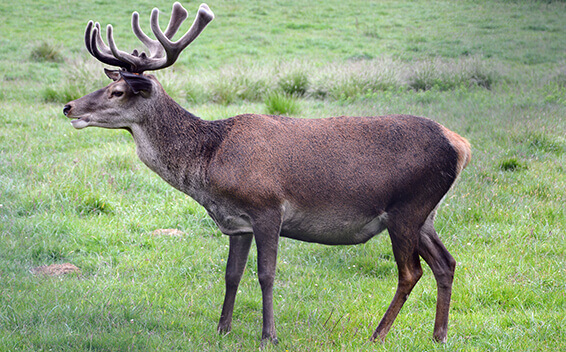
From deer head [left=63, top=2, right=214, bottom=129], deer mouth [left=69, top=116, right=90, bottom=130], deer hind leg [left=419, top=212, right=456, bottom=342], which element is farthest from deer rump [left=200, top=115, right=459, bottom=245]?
deer mouth [left=69, top=116, right=90, bottom=130]

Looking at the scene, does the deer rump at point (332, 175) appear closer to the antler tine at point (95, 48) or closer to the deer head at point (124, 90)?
the deer head at point (124, 90)

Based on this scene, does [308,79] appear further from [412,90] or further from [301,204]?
[301,204]

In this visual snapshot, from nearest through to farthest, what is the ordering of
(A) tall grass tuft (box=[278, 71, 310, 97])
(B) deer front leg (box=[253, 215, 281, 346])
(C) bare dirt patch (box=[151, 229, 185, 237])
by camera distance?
(B) deer front leg (box=[253, 215, 281, 346]) → (C) bare dirt patch (box=[151, 229, 185, 237]) → (A) tall grass tuft (box=[278, 71, 310, 97])

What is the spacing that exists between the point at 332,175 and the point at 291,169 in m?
0.31

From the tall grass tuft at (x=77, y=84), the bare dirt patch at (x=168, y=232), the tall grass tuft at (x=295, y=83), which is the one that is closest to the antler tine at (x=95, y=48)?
the bare dirt patch at (x=168, y=232)

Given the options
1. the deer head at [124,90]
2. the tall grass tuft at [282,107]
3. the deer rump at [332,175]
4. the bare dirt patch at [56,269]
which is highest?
the deer head at [124,90]

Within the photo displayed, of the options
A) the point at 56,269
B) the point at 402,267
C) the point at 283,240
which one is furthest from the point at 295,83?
the point at 402,267

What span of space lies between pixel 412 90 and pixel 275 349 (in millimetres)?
9779

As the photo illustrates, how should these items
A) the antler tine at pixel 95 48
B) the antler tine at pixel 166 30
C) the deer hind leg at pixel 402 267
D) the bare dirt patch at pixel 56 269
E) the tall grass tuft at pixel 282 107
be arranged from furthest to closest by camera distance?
1. the tall grass tuft at pixel 282 107
2. the bare dirt patch at pixel 56 269
3. the antler tine at pixel 166 30
4. the antler tine at pixel 95 48
5. the deer hind leg at pixel 402 267

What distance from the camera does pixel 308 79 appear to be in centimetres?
1352

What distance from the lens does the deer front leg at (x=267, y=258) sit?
13.1ft

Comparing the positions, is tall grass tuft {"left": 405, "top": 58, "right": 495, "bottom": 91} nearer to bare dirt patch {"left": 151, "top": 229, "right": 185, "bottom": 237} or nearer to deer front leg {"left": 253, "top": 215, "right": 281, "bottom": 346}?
bare dirt patch {"left": 151, "top": 229, "right": 185, "bottom": 237}

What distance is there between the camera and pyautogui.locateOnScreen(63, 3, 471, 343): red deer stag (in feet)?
13.3

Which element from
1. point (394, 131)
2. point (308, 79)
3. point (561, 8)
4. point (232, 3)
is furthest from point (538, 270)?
point (232, 3)
